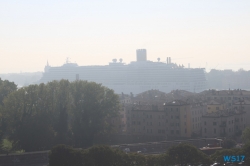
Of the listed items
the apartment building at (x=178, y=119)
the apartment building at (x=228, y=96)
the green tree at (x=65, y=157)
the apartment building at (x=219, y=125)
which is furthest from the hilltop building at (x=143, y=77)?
the green tree at (x=65, y=157)

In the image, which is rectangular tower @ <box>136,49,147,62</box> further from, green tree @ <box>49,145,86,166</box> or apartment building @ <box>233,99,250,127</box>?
green tree @ <box>49,145,86,166</box>

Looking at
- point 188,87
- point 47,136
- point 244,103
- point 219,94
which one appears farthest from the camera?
point 188,87

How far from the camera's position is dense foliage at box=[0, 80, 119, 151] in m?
28.7

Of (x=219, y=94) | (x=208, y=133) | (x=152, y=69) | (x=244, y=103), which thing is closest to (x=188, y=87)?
(x=152, y=69)

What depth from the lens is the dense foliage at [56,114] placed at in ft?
94.1

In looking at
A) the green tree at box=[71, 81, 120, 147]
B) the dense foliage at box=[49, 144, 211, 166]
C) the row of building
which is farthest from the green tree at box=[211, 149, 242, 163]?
the row of building

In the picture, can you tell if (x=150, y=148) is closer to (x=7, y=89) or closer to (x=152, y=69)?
(x=7, y=89)

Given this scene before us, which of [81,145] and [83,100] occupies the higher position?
[83,100]

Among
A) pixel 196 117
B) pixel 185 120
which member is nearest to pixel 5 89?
pixel 185 120

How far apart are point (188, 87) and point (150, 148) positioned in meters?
71.0

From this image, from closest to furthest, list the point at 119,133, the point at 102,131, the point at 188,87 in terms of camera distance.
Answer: the point at 102,131, the point at 119,133, the point at 188,87

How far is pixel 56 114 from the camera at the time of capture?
31.4 m

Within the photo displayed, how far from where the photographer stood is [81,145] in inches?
1159

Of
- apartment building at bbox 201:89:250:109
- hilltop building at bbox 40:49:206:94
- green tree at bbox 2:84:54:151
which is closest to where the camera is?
green tree at bbox 2:84:54:151
